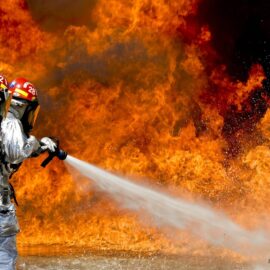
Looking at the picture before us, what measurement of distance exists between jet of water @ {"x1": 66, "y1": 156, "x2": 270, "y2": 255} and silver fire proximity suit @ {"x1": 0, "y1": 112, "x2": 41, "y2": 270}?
2899 millimetres

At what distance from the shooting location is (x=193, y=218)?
28.2 ft

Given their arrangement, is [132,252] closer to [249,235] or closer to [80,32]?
[249,235]

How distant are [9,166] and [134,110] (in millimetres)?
6135

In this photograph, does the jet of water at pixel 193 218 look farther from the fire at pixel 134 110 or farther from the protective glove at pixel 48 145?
the protective glove at pixel 48 145

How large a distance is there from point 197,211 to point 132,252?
1844 millimetres

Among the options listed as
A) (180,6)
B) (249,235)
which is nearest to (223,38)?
(180,6)

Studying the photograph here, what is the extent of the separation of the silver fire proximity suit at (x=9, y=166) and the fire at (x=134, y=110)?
4615mm

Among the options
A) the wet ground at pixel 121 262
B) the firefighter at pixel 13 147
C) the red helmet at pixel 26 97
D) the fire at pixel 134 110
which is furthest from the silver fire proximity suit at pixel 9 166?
the fire at pixel 134 110

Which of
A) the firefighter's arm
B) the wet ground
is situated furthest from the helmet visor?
the wet ground

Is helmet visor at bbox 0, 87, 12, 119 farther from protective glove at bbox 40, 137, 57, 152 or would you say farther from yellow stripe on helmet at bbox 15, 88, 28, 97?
protective glove at bbox 40, 137, 57, 152

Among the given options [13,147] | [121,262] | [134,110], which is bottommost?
[121,262]

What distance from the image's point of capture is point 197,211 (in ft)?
29.2

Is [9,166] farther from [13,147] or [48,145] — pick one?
[48,145]

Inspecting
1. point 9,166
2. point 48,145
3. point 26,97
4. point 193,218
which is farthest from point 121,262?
point 26,97
